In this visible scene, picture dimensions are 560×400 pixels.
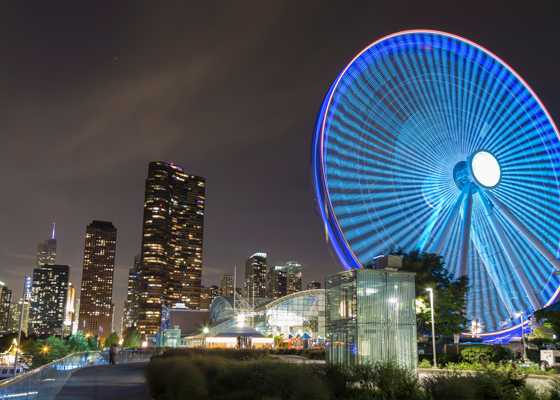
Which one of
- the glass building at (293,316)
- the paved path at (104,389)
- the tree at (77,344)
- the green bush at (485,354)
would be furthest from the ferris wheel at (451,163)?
the tree at (77,344)

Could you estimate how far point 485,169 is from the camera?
30.5 metres

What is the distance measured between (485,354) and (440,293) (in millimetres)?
10025

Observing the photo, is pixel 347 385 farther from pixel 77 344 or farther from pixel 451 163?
pixel 77 344

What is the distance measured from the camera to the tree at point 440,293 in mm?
35688

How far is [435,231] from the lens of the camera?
29.0m

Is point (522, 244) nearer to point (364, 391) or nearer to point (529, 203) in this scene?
point (529, 203)

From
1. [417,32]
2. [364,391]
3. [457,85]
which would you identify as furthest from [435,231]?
[364,391]

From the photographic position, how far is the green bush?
84.7 ft

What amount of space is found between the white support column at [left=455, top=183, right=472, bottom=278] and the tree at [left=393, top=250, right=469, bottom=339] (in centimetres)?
646

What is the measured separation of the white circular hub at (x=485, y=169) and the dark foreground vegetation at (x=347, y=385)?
18.9m

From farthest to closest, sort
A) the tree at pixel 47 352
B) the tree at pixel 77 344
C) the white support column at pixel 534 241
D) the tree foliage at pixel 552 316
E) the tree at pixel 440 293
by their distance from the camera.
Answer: the tree at pixel 77 344, the tree at pixel 47 352, the tree at pixel 440 293, the tree foliage at pixel 552 316, the white support column at pixel 534 241

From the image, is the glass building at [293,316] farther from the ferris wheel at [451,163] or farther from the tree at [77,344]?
the ferris wheel at [451,163]

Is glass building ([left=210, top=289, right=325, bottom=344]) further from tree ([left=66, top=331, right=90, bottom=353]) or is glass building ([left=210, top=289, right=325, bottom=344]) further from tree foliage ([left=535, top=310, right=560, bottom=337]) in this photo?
tree foliage ([left=535, top=310, right=560, bottom=337])

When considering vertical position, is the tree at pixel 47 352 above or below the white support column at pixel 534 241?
below
